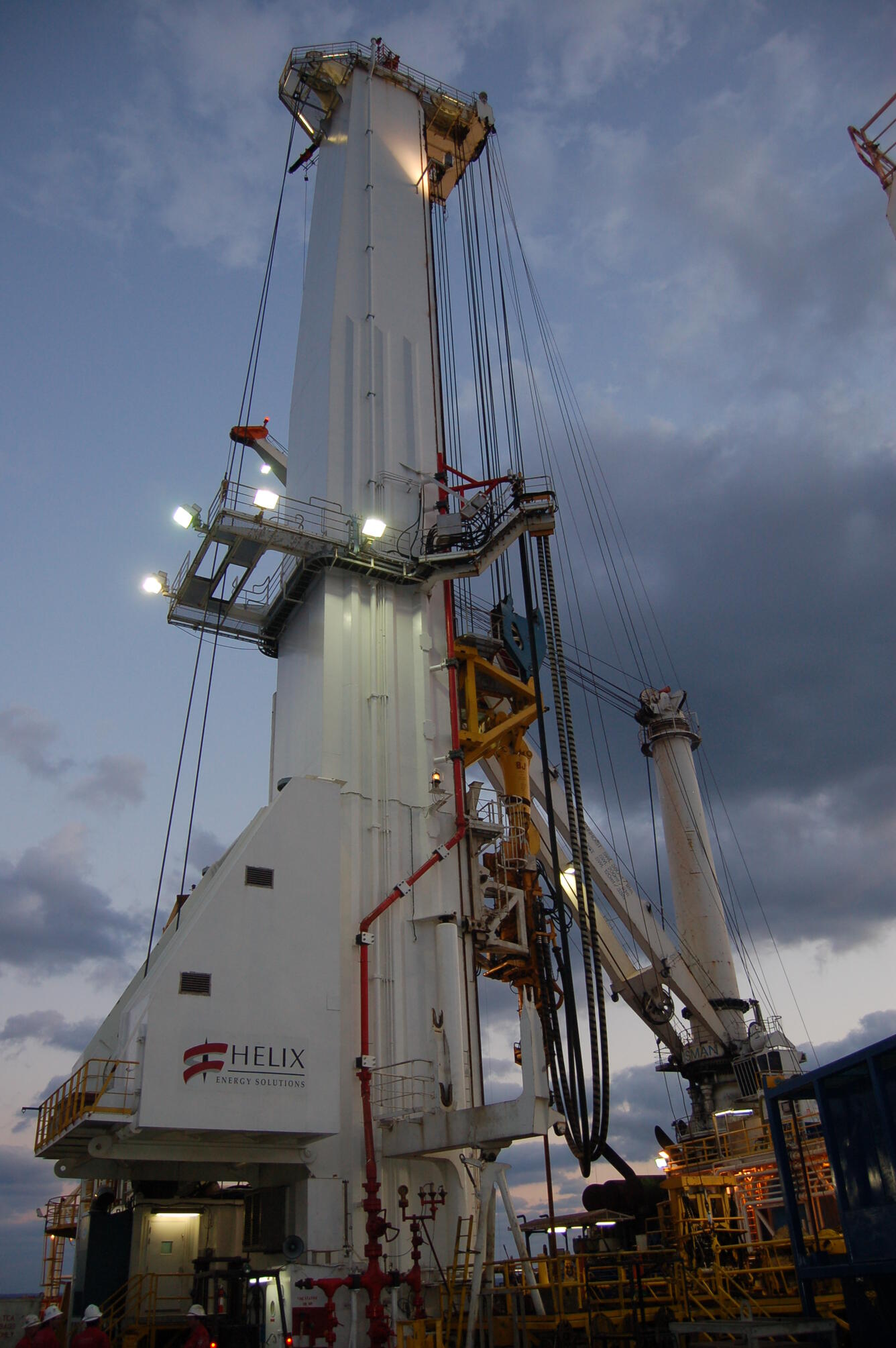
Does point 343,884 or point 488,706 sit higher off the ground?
point 488,706

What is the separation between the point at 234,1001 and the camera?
1761 cm

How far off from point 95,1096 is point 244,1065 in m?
2.40

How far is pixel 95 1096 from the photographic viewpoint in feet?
53.7

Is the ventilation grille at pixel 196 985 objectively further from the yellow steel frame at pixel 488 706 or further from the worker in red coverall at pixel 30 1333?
the yellow steel frame at pixel 488 706

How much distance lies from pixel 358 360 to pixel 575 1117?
19330mm

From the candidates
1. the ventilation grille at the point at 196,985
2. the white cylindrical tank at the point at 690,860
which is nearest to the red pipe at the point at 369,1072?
the ventilation grille at the point at 196,985

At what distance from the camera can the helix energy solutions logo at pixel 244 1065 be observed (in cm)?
1672

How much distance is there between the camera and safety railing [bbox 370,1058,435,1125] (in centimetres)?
1886

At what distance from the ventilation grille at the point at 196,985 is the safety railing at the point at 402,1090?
12.2 ft

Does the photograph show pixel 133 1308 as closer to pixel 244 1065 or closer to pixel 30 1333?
pixel 244 1065

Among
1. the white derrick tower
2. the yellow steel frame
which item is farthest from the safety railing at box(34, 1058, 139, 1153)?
the yellow steel frame

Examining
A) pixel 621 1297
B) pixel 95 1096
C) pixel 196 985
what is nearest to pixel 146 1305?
pixel 95 1096

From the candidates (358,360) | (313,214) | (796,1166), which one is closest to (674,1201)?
(796,1166)

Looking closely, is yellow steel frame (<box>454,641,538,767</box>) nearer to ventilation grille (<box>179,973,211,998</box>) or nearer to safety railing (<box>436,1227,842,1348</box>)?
Result: ventilation grille (<box>179,973,211,998</box>)
